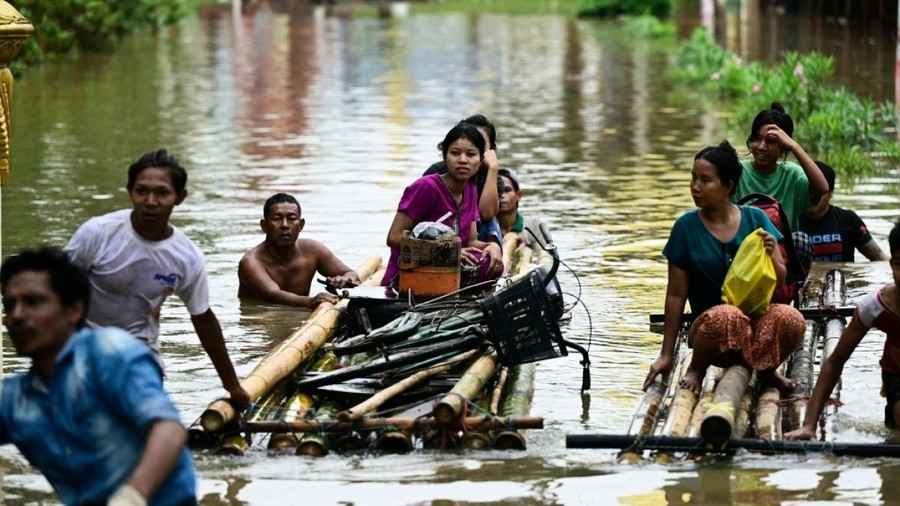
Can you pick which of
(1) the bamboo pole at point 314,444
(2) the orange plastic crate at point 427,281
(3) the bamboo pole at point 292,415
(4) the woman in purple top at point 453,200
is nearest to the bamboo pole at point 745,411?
(1) the bamboo pole at point 314,444

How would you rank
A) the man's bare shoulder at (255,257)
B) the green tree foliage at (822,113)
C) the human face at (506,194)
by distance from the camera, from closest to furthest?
the man's bare shoulder at (255,257)
the human face at (506,194)
the green tree foliage at (822,113)

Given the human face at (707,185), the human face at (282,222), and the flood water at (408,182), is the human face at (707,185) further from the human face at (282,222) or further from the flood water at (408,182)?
the human face at (282,222)

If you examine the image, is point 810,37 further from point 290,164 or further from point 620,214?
point 620,214

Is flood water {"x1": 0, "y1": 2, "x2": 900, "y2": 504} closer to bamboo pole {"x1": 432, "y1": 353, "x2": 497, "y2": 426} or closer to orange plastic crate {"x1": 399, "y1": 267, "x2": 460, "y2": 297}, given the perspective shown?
bamboo pole {"x1": 432, "y1": 353, "x2": 497, "y2": 426}

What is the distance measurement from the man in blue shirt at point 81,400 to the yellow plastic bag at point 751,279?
391 cm

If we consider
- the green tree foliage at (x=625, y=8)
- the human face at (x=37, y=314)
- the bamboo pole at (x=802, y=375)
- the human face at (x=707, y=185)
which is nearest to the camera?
the human face at (x=37, y=314)

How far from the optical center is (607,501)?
694cm

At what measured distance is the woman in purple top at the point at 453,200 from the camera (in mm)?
9938

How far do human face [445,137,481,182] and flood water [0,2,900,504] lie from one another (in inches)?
43.4

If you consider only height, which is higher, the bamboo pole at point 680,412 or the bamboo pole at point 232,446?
the bamboo pole at point 232,446

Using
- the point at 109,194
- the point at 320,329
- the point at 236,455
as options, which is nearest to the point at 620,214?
the point at 109,194

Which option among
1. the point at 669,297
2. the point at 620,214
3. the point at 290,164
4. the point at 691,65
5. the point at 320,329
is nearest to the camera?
the point at 669,297

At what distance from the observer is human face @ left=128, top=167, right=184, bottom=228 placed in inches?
260

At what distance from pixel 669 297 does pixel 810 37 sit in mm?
33203
